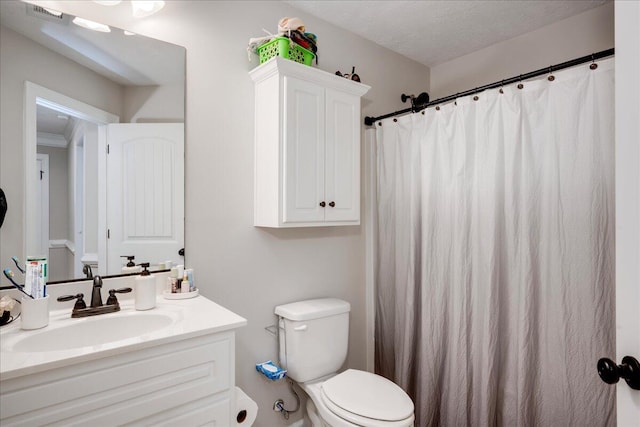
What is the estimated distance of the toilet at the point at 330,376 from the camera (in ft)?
4.68

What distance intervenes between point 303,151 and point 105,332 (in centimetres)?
114

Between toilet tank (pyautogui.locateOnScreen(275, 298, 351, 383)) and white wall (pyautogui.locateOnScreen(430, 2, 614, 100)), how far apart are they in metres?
1.94

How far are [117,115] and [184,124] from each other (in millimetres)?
272

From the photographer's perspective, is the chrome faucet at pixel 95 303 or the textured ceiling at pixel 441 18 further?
the textured ceiling at pixel 441 18

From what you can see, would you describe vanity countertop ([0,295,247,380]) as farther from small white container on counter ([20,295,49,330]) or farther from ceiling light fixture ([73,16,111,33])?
ceiling light fixture ([73,16,111,33])

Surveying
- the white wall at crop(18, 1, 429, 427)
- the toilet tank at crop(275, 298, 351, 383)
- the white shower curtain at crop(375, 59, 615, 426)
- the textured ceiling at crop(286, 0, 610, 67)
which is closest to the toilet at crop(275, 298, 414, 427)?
the toilet tank at crop(275, 298, 351, 383)

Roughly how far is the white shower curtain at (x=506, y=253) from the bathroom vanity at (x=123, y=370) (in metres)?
1.23

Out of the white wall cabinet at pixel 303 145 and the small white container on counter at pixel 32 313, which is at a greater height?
the white wall cabinet at pixel 303 145

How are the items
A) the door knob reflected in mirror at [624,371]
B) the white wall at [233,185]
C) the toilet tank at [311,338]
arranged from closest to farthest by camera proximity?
the door knob reflected in mirror at [624,371] < the white wall at [233,185] < the toilet tank at [311,338]

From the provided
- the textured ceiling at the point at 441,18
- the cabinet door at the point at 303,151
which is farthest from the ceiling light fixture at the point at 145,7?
Result: the textured ceiling at the point at 441,18

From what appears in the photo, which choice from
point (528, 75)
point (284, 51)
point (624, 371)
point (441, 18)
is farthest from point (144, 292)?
point (441, 18)

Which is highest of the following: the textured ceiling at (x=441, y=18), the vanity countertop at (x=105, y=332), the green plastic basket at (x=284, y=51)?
the textured ceiling at (x=441, y=18)

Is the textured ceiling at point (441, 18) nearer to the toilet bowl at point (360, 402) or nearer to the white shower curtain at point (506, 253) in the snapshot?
the white shower curtain at point (506, 253)

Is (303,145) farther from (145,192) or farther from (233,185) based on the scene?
(145,192)
